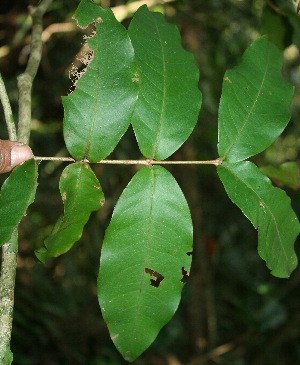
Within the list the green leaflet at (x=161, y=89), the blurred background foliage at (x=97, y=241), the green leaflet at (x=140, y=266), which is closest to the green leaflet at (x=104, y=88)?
the green leaflet at (x=161, y=89)

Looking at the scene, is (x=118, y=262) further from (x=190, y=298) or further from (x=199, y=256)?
(x=190, y=298)

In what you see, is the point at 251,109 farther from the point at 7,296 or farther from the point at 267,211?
the point at 7,296

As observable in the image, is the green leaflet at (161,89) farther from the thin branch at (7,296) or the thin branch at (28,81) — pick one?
→ the thin branch at (7,296)

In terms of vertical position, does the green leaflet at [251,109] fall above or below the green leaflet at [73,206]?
above

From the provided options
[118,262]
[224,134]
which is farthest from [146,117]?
[118,262]

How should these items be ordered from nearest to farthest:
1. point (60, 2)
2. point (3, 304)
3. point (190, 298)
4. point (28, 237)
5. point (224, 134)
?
point (3, 304), point (224, 134), point (60, 2), point (28, 237), point (190, 298)
